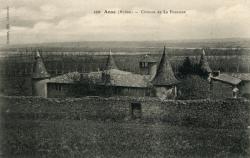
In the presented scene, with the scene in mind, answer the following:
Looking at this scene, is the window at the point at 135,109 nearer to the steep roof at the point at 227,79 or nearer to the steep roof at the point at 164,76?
the steep roof at the point at 164,76

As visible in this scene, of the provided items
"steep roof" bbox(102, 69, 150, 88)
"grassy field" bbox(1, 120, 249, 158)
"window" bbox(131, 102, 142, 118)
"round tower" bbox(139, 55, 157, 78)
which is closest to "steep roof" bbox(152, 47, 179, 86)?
"steep roof" bbox(102, 69, 150, 88)

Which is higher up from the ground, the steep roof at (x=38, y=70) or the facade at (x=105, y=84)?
the steep roof at (x=38, y=70)

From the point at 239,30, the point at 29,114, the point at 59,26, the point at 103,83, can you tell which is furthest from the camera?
the point at 103,83

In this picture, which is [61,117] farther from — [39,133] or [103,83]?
[103,83]

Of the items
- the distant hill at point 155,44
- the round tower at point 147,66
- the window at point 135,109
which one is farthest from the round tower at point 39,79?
the window at point 135,109

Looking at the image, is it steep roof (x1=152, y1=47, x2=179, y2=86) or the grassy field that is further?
steep roof (x1=152, y1=47, x2=179, y2=86)

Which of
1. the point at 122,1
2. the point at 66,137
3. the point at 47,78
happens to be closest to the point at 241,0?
the point at 122,1

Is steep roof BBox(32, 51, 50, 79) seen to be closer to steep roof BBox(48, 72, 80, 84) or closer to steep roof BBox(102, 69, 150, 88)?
steep roof BBox(48, 72, 80, 84)
